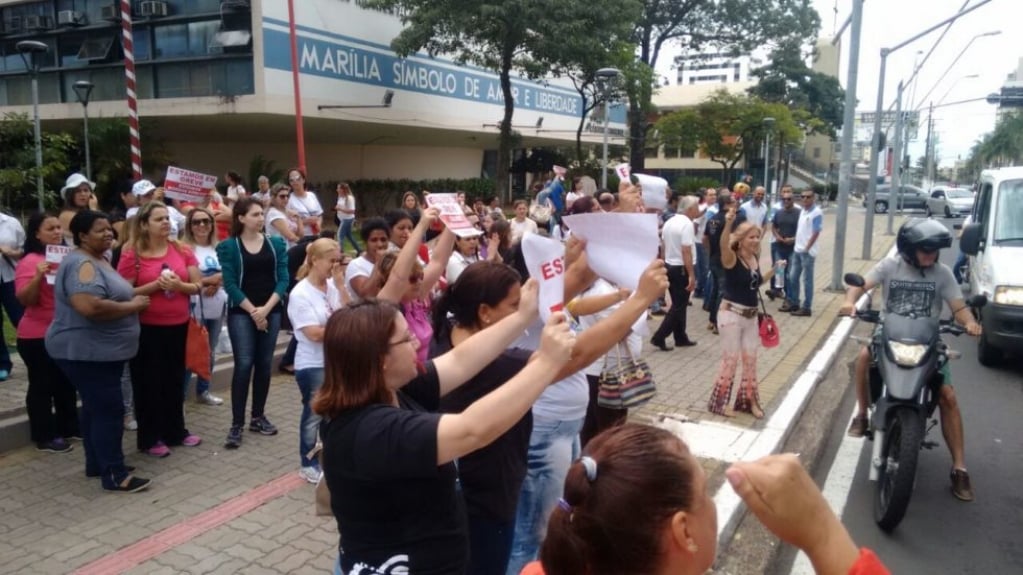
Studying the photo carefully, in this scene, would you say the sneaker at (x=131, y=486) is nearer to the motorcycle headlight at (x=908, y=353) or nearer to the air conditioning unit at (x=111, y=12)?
the motorcycle headlight at (x=908, y=353)

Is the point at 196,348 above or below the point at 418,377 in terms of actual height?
below

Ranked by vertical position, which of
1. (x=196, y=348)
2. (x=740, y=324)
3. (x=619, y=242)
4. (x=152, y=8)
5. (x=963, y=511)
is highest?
(x=152, y=8)

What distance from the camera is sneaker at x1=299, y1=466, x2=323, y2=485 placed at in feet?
16.1

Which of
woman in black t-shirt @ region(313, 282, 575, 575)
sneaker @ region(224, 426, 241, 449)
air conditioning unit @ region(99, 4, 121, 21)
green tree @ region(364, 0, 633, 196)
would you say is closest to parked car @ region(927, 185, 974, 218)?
green tree @ region(364, 0, 633, 196)

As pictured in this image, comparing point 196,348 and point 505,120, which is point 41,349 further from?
point 505,120

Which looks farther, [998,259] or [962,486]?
[998,259]

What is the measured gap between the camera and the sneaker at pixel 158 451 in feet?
17.5

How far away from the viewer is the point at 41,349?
5.32 metres

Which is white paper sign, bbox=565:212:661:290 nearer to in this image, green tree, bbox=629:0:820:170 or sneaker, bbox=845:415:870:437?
sneaker, bbox=845:415:870:437

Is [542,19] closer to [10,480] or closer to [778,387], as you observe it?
[778,387]

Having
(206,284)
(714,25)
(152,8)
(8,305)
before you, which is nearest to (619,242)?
(206,284)

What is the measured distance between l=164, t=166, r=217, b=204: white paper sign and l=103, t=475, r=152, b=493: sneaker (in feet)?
14.4

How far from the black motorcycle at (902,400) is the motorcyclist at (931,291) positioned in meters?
0.09

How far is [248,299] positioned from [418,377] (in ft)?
11.2
